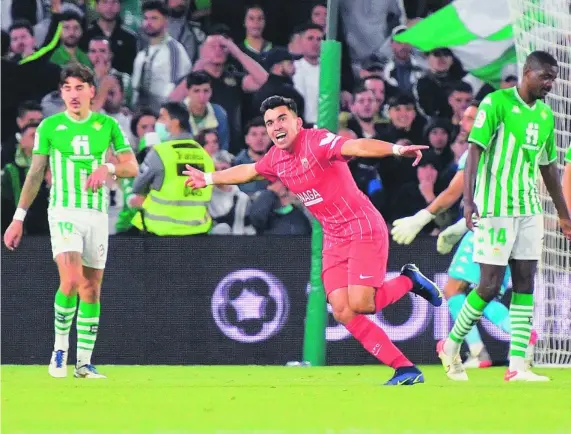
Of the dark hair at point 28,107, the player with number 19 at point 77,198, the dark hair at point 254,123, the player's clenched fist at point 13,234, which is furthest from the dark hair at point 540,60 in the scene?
the dark hair at point 28,107

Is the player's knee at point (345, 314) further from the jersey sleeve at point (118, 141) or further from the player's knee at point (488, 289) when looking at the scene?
the jersey sleeve at point (118, 141)

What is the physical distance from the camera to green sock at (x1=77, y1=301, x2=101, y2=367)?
958 cm

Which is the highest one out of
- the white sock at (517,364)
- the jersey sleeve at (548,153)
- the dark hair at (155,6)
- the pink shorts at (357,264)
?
the dark hair at (155,6)

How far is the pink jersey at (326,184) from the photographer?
26.8 ft

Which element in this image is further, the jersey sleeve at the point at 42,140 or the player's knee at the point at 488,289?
the jersey sleeve at the point at 42,140

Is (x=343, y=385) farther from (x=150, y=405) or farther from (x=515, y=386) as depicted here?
(x=150, y=405)

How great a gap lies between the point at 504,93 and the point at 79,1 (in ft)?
17.9

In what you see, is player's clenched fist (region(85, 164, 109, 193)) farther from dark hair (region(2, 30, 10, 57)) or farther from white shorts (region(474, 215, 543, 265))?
dark hair (region(2, 30, 10, 57))

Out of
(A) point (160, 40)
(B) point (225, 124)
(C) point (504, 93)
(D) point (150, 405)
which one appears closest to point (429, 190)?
(B) point (225, 124)

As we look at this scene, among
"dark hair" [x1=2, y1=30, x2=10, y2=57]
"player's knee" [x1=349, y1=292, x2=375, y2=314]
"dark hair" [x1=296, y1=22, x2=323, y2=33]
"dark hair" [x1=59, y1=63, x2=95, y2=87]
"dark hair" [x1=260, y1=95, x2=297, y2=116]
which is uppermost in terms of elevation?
"dark hair" [x1=296, y1=22, x2=323, y2=33]

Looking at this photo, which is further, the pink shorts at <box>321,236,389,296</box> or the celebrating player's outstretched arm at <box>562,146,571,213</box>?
the celebrating player's outstretched arm at <box>562,146,571,213</box>

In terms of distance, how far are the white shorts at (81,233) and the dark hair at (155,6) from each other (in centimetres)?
360

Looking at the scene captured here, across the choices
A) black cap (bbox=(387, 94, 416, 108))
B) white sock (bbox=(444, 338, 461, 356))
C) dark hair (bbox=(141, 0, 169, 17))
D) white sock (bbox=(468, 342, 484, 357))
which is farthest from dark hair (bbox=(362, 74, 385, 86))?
white sock (bbox=(444, 338, 461, 356))

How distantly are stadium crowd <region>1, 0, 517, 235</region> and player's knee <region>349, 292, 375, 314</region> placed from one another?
3.94m
